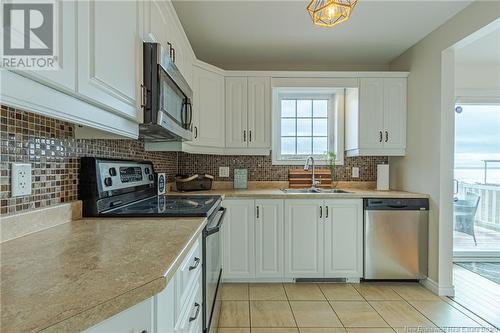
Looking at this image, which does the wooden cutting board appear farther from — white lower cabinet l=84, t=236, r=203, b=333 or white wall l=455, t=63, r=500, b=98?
white lower cabinet l=84, t=236, r=203, b=333

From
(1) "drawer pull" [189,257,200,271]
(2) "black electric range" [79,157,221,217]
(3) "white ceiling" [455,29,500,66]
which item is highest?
(3) "white ceiling" [455,29,500,66]

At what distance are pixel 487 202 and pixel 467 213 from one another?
0.43m

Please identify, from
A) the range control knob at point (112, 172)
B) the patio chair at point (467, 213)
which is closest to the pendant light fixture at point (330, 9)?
the range control knob at point (112, 172)

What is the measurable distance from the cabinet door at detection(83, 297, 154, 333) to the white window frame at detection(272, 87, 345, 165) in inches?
109

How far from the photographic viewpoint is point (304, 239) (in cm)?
276

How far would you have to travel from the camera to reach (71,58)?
0.83 meters

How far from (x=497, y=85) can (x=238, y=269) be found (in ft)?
12.2

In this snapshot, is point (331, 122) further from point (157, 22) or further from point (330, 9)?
point (157, 22)

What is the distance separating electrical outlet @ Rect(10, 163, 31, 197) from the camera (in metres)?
1.01

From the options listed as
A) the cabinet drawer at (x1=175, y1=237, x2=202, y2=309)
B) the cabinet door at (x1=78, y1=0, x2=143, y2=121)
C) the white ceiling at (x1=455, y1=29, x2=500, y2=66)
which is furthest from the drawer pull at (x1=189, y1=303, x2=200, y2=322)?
the white ceiling at (x1=455, y1=29, x2=500, y2=66)

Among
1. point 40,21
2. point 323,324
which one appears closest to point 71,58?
point 40,21

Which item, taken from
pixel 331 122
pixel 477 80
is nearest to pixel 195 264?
pixel 331 122

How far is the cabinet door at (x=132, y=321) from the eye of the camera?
23.4 inches

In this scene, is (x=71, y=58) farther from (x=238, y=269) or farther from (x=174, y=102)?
(x=238, y=269)
